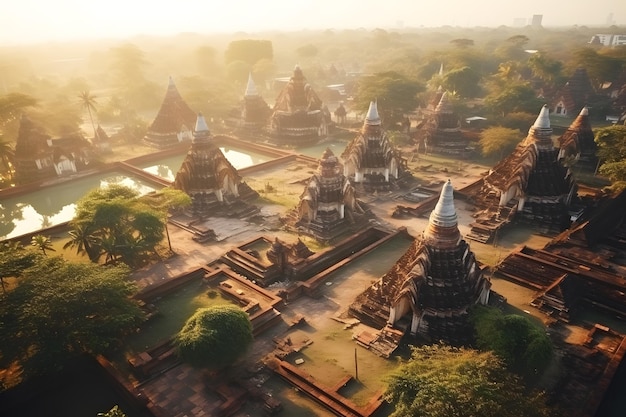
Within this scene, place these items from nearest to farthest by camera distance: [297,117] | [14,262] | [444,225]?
[444,225] → [14,262] → [297,117]

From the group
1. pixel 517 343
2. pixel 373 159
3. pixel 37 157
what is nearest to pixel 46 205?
pixel 37 157

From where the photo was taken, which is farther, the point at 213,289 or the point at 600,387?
the point at 213,289

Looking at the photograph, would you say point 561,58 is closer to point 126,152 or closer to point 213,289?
point 126,152

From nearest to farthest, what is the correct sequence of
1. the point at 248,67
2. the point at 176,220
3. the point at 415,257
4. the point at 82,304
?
1. the point at 82,304
2. the point at 415,257
3. the point at 176,220
4. the point at 248,67

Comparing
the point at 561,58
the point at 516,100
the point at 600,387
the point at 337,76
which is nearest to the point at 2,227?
the point at 600,387

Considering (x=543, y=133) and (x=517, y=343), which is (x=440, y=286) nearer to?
(x=517, y=343)

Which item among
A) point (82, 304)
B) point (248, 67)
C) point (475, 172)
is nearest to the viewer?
point (82, 304)
